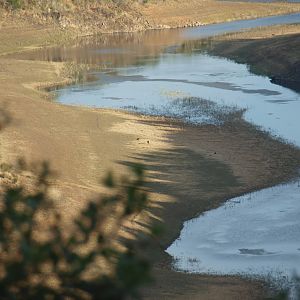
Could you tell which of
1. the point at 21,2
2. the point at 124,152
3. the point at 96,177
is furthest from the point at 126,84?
the point at 21,2

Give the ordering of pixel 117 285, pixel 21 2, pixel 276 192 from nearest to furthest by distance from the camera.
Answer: pixel 117 285, pixel 276 192, pixel 21 2

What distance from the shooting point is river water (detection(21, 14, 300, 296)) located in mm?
18016

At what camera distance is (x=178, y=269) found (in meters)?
16.9

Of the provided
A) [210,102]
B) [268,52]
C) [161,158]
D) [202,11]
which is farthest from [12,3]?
[161,158]

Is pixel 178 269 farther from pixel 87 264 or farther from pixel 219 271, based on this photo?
pixel 87 264

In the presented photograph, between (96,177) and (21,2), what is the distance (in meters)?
64.1

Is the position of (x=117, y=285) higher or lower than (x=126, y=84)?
higher

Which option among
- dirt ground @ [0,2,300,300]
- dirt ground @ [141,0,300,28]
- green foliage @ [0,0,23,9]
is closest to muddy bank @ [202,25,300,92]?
dirt ground @ [0,2,300,300]

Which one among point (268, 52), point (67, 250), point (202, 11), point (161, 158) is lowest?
point (161, 158)

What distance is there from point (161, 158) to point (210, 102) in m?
13.1

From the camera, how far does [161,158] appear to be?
1073 inches

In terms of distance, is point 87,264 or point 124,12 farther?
point 124,12

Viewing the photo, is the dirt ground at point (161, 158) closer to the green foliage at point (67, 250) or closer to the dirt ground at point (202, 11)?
the green foliage at point (67, 250)

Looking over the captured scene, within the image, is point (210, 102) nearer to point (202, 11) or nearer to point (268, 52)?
point (268, 52)
